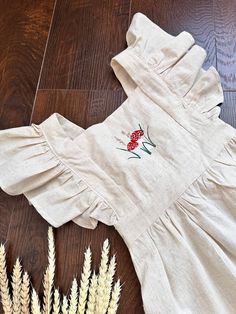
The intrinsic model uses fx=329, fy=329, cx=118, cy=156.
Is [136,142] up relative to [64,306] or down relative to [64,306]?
up

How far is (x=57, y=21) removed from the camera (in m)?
0.87

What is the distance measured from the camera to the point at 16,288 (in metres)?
0.59

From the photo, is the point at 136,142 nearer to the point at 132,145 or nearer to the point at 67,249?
the point at 132,145

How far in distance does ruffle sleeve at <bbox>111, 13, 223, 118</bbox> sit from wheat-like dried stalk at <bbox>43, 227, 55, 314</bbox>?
1.20 ft

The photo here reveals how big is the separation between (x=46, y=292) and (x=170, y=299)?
21 cm

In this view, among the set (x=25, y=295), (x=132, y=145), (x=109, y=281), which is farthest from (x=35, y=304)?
(x=132, y=145)

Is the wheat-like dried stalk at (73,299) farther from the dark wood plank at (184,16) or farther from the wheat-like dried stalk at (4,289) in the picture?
the dark wood plank at (184,16)

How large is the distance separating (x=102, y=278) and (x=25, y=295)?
140 millimetres

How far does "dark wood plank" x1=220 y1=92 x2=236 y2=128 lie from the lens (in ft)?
2.30

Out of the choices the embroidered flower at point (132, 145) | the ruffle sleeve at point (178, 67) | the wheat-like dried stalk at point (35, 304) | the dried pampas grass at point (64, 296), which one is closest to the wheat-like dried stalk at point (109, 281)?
the dried pampas grass at point (64, 296)

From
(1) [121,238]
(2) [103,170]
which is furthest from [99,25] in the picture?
(1) [121,238]

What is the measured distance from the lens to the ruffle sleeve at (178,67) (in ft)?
2.20

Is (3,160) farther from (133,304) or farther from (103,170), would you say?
(133,304)

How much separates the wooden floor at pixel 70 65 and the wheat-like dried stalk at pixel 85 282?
0.09 feet
